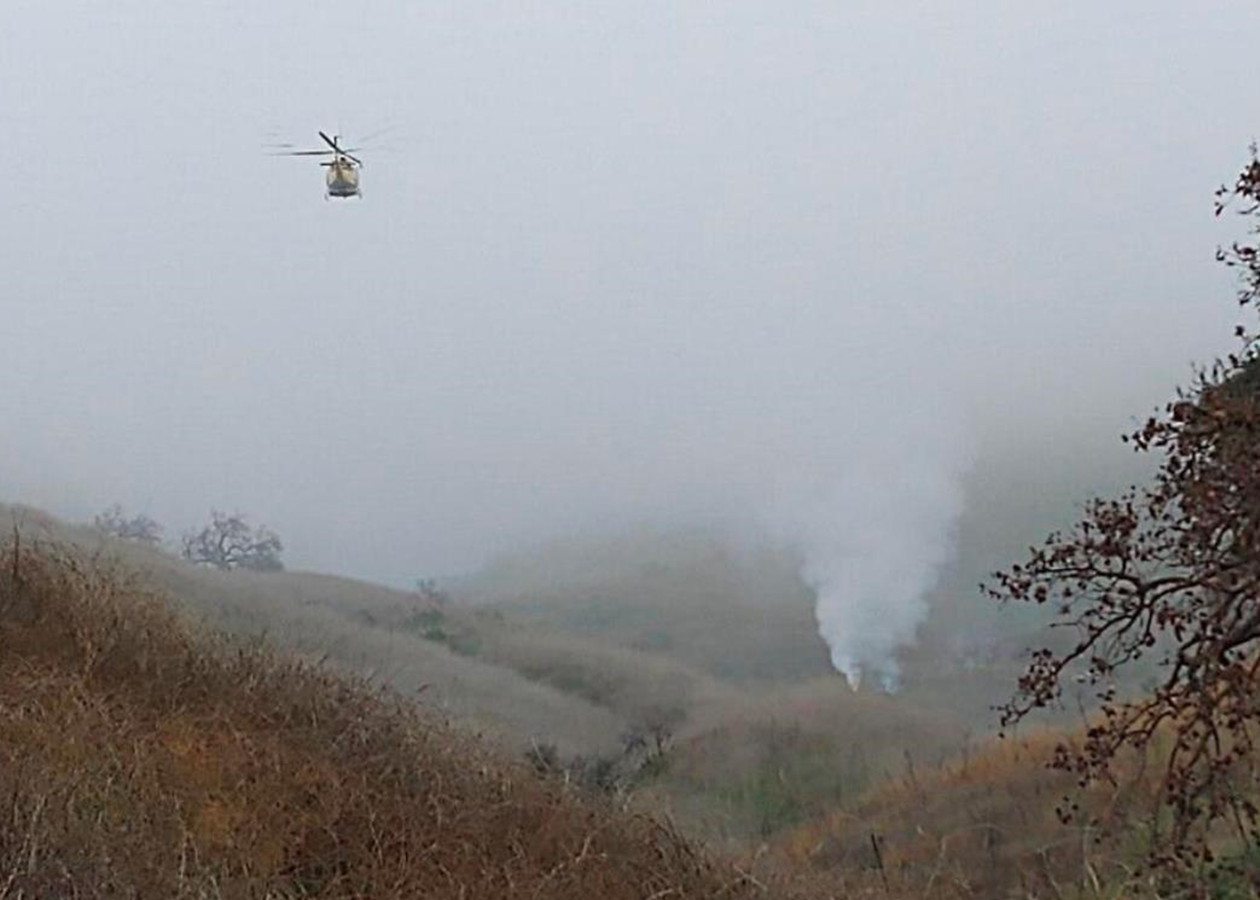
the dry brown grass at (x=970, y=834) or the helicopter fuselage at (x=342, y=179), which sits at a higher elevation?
the helicopter fuselage at (x=342, y=179)

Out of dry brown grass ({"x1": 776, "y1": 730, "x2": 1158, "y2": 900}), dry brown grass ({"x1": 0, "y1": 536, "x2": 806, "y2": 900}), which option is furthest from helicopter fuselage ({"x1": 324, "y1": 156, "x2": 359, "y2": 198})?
dry brown grass ({"x1": 776, "y1": 730, "x2": 1158, "y2": 900})

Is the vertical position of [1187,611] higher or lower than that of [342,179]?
lower

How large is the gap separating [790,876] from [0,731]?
368 centimetres

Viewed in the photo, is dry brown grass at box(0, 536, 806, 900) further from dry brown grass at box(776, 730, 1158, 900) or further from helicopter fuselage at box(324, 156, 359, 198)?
helicopter fuselage at box(324, 156, 359, 198)

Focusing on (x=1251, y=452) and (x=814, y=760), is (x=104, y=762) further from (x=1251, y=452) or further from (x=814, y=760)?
(x=814, y=760)

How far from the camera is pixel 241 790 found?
5512 millimetres

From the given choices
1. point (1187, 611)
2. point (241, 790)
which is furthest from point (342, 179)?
point (1187, 611)

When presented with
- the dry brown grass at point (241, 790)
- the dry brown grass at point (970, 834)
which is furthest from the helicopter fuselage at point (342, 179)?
the dry brown grass at point (970, 834)

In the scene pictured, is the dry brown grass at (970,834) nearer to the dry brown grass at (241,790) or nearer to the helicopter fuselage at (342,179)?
the dry brown grass at (241,790)

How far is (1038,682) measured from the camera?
4.19 meters

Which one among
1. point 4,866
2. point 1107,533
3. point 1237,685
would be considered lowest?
point 4,866

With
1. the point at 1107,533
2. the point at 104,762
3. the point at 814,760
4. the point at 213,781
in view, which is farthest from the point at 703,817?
the point at 1107,533

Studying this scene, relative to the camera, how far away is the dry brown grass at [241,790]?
4445 millimetres

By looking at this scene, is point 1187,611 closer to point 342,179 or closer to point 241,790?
point 241,790
